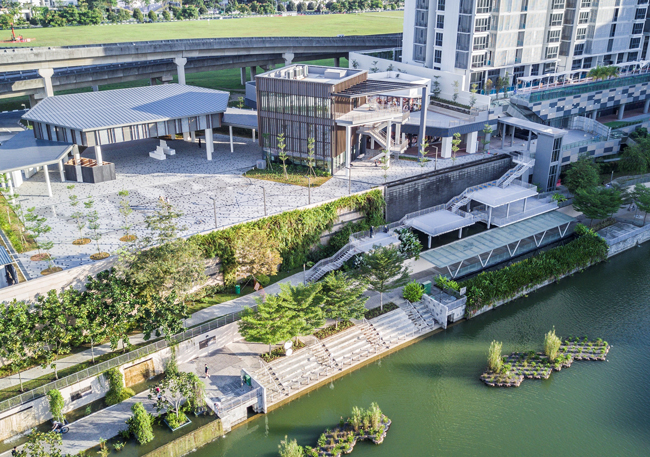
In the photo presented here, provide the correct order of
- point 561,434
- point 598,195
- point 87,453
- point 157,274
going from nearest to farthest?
point 87,453, point 561,434, point 157,274, point 598,195

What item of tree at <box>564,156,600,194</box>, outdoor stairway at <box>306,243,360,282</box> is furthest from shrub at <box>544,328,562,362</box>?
tree at <box>564,156,600,194</box>

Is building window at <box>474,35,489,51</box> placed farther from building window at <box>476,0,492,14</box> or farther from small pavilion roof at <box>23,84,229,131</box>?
small pavilion roof at <box>23,84,229,131</box>

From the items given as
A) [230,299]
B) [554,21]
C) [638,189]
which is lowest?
[230,299]

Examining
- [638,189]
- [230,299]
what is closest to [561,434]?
[230,299]

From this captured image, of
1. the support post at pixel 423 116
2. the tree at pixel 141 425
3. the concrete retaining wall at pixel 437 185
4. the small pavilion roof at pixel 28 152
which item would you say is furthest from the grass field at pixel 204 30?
the tree at pixel 141 425

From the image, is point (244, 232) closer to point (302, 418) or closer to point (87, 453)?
point (302, 418)

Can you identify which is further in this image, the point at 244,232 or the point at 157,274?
the point at 244,232

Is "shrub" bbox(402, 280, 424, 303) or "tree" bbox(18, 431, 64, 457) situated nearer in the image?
"tree" bbox(18, 431, 64, 457)
